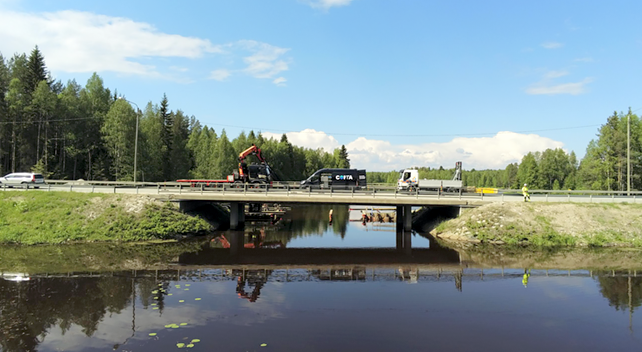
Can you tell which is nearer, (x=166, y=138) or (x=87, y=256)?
(x=87, y=256)

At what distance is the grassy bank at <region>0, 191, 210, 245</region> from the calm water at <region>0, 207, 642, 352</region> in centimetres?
319

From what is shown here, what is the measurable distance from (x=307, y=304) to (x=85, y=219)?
74.7 feet

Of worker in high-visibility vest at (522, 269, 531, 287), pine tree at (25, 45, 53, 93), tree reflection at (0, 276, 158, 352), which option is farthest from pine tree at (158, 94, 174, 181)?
worker in high-visibility vest at (522, 269, 531, 287)

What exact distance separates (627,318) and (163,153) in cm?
6882

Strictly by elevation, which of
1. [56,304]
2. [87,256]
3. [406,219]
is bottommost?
[56,304]

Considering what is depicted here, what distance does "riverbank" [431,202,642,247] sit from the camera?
30297 millimetres

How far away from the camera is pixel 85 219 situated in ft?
97.0

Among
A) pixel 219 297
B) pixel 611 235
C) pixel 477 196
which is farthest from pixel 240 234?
pixel 611 235

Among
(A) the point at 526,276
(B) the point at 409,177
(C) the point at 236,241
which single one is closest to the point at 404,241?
(A) the point at 526,276

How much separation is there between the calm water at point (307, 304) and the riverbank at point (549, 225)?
765cm

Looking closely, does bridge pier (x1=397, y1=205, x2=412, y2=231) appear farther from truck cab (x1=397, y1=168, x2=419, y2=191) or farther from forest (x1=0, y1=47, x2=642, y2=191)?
forest (x1=0, y1=47, x2=642, y2=191)

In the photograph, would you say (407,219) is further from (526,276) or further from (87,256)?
(87,256)

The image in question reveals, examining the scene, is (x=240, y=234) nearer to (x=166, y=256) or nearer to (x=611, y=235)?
(x=166, y=256)

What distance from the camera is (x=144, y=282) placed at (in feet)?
60.7
